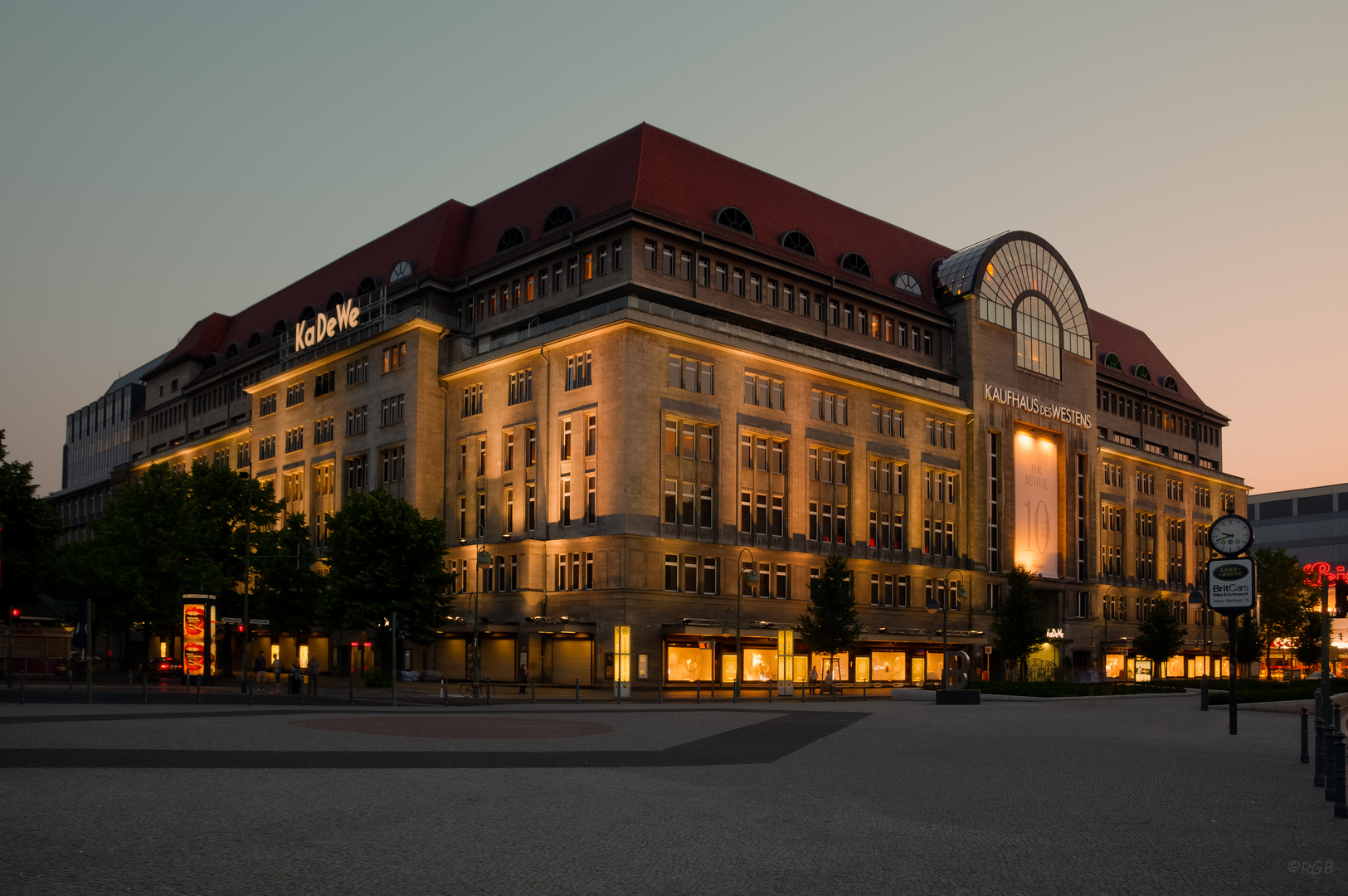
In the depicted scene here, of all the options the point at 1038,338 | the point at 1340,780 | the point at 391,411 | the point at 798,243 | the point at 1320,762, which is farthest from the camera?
the point at 1038,338

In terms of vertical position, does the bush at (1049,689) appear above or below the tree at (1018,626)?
below

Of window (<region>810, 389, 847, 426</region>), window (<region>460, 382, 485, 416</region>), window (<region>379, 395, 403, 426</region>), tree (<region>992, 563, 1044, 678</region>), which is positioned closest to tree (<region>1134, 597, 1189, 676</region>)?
tree (<region>992, 563, 1044, 678</region>)

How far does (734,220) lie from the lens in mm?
78062

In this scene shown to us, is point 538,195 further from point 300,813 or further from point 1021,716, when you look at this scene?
point 300,813

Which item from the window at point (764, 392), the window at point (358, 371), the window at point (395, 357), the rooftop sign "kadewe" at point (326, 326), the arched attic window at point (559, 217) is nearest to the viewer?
the window at point (764, 392)

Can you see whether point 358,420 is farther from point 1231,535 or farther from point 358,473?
point 1231,535

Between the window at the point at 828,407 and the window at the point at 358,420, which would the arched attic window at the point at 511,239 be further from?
the window at the point at 828,407

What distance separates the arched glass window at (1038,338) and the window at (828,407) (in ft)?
75.8

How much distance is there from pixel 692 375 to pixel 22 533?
136 ft

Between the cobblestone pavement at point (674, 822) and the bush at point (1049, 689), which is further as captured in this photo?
the bush at point (1049, 689)

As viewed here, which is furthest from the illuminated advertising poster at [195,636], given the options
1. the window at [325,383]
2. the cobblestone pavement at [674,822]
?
the cobblestone pavement at [674,822]

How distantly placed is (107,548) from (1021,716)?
53944mm

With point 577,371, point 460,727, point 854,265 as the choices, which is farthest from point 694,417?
point 460,727

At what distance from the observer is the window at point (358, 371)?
8612cm
